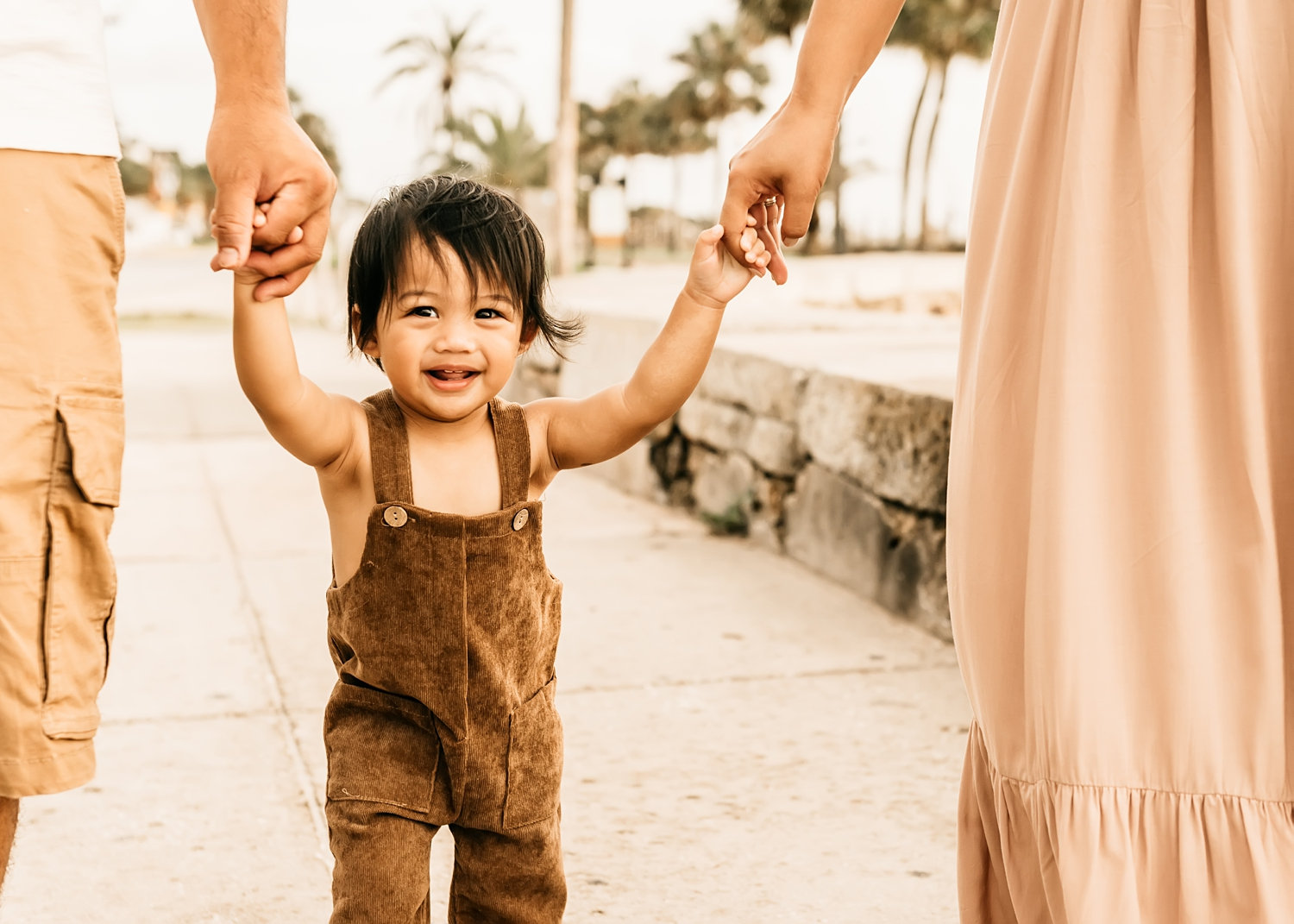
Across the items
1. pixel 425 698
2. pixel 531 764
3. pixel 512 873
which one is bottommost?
pixel 512 873

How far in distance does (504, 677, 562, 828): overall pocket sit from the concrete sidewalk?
57 centimetres

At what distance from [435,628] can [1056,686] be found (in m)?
0.75

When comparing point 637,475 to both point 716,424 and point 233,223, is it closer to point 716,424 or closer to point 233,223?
point 716,424

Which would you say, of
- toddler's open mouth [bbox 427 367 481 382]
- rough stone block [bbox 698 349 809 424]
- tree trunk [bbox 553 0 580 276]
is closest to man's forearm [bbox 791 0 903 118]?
toddler's open mouth [bbox 427 367 481 382]

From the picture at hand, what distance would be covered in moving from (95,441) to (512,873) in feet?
2.47

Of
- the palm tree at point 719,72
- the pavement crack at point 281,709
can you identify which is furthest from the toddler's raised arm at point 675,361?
the palm tree at point 719,72

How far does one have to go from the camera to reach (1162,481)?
143cm

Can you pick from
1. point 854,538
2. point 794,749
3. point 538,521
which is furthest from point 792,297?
point 538,521

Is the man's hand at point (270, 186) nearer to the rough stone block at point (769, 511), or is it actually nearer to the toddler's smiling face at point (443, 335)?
the toddler's smiling face at point (443, 335)

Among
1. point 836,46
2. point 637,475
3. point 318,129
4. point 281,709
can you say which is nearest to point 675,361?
point 836,46

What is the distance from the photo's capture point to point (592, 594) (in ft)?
14.7

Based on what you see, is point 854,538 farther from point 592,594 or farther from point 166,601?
point 166,601

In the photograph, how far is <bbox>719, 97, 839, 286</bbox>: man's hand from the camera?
1841 mm

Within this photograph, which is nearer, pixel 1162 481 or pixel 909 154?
pixel 1162 481
